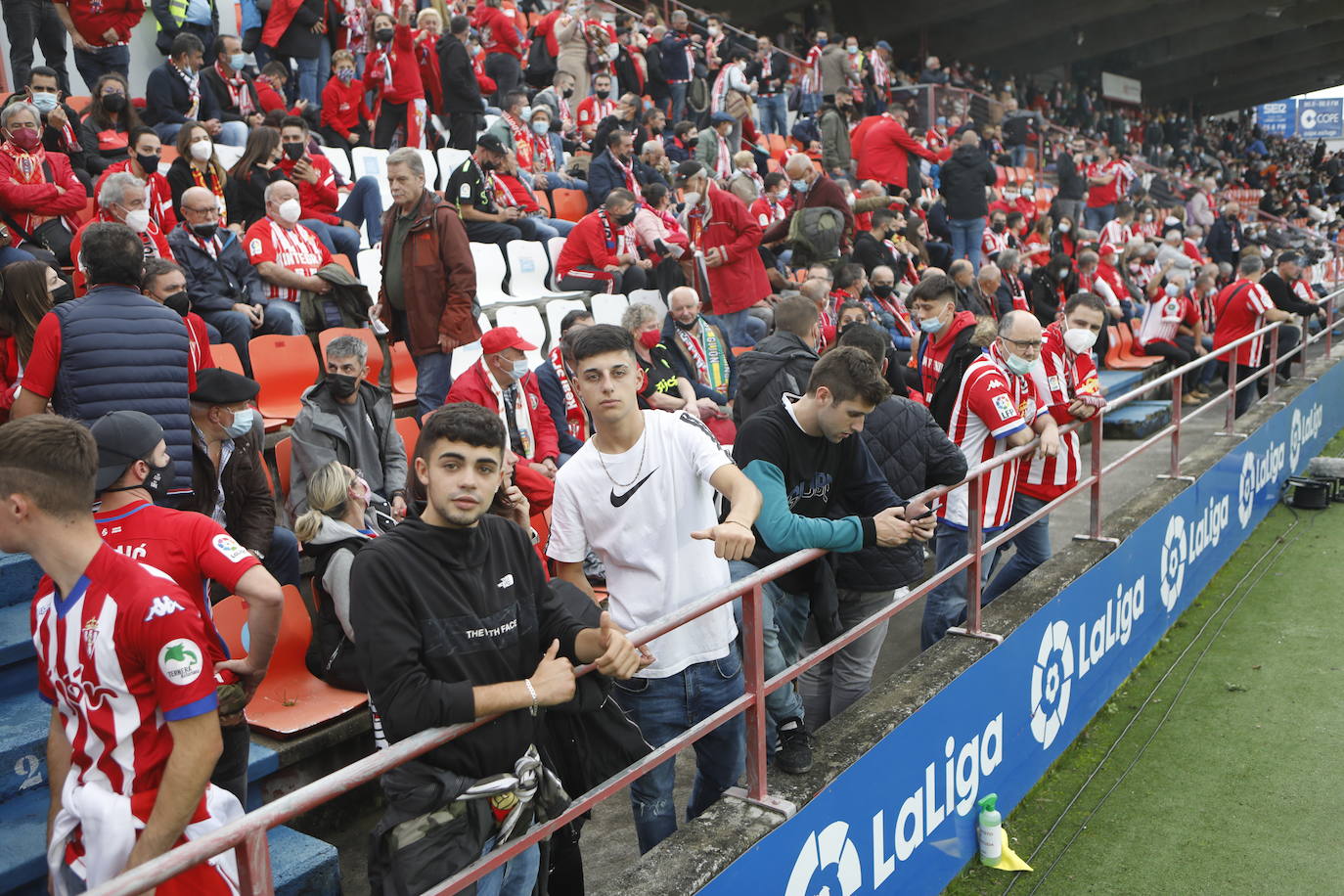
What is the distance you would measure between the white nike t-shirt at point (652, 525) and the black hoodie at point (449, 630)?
59 centimetres

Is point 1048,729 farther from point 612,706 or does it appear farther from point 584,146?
point 584,146

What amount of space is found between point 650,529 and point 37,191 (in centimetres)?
486

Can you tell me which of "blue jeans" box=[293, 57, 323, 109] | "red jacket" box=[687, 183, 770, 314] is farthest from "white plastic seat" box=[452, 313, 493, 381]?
"blue jeans" box=[293, 57, 323, 109]

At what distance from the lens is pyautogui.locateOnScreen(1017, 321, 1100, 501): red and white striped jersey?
17.5 ft

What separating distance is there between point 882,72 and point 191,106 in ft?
51.3

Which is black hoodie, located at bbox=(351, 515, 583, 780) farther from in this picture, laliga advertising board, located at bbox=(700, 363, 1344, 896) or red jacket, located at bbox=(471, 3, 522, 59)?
red jacket, located at bbox=(471, 3, 522, 59)

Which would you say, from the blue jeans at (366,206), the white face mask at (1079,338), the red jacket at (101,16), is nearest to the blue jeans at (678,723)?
the white face mask at (1079,338)

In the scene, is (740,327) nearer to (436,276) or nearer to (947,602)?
(436,276)

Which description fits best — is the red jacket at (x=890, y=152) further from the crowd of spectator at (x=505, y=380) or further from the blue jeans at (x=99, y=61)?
the blue jeans at (x=99, y=61)

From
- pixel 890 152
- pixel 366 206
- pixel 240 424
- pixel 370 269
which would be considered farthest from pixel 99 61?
pixel 890 152

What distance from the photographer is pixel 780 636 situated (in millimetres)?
4031

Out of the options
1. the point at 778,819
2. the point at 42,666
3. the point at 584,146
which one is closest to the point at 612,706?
the point at 778,819

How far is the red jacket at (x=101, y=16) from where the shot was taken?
345 inches

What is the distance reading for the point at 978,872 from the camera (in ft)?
13.5
